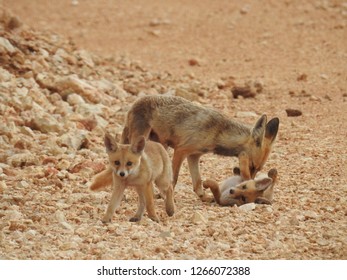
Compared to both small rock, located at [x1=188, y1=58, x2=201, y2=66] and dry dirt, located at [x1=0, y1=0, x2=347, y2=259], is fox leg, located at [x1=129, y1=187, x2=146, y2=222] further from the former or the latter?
small rock, located at [x1=188, y1=58, x2=201, y2=66]

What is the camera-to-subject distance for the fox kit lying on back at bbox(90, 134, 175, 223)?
864cm

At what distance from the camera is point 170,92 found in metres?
15.7

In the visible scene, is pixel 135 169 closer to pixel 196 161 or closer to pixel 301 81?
pixel 196 161

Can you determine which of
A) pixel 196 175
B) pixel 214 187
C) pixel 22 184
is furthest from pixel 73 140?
pixel 214 187

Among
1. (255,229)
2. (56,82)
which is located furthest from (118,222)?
(56,82)

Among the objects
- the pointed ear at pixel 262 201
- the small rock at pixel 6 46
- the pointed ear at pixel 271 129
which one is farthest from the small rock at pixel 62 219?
the small rock at pixel 6 46

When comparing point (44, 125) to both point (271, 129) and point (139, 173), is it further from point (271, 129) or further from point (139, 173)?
point (139, 173)

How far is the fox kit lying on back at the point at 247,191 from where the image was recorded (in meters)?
9.75

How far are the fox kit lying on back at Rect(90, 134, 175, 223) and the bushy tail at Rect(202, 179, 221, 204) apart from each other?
Result: 70 cm

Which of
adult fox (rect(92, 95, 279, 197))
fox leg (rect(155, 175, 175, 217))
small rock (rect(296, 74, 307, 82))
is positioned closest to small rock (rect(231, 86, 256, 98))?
small rock (rect(296, 74, 307, 82))

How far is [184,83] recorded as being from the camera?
17.1 m

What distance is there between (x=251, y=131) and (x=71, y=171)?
2.47 meters

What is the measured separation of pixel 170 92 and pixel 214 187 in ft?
19.2

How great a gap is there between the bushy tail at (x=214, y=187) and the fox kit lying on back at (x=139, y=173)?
2.28 ft
